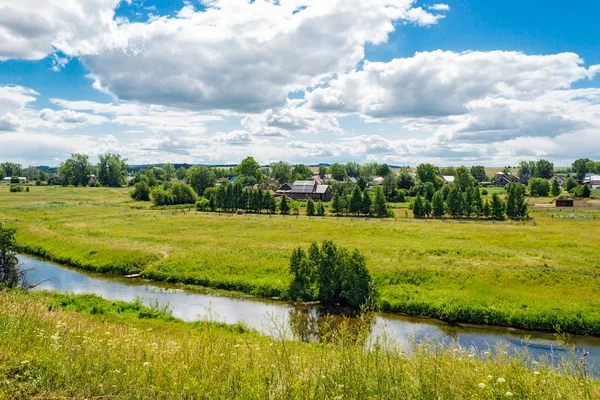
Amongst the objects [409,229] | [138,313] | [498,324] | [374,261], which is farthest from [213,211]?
[498,324]

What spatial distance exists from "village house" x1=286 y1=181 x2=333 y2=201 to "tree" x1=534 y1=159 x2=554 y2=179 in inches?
4607

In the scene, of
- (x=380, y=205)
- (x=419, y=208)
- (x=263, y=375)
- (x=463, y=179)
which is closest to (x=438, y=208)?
(x=419, y=208)

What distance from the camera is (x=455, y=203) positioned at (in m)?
70.5

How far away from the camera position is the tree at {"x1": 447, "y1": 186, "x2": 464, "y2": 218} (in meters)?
70.2

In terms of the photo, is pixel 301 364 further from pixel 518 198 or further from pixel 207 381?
pixel 518 198

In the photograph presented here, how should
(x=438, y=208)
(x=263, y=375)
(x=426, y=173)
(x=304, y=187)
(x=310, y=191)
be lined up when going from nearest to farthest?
(x=263, y=375)
(x=438, y=208)
(x=310, y=191)
(x=304, y=187)
(x=426, y=173)

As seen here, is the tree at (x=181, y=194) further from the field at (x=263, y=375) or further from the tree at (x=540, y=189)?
the tree at (x=540, y=189)

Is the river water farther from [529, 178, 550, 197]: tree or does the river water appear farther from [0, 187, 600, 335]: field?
[529, 178, 550, 197]: tree

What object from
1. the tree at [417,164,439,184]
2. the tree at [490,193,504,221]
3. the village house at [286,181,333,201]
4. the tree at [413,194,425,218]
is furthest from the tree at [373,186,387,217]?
the tree at [417,164,439,184]

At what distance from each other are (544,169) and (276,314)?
611 ft

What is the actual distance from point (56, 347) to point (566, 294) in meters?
30.2

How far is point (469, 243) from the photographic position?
43125mm

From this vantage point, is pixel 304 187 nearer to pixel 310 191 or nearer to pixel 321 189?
pixel 310 191

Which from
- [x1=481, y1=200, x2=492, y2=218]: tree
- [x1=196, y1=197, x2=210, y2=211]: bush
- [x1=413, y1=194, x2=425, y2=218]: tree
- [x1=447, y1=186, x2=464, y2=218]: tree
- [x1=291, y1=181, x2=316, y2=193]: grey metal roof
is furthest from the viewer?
[x1=291, y1=181, x2=316, y2=193]: grey metal roof
